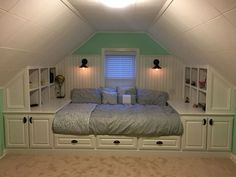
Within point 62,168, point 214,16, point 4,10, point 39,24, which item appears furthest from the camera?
point 62,168

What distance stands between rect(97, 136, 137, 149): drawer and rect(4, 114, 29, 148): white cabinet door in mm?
1202

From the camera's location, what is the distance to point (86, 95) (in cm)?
468

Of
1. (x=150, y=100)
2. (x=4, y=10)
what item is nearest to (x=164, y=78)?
(x=150, y=100)

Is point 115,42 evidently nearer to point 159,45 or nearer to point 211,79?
point 159,45

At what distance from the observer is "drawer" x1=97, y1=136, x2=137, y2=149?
3.54 meters

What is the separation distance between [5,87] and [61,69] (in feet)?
4.97

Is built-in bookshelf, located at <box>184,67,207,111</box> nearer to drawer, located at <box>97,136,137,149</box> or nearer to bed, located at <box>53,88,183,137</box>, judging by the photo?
bed, located at <box>53,88,183,137</box>

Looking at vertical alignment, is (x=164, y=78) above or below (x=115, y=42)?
below

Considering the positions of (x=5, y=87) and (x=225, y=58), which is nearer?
(x=225, y=58)

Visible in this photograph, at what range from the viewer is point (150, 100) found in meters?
4.57

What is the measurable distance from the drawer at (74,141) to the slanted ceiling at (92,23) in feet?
4.14

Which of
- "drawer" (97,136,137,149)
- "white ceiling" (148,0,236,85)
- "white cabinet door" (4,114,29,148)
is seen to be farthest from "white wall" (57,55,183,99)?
"drawer" (97,136,137,149)

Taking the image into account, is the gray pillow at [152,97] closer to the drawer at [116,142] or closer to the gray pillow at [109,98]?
the gray pillow at [109,98]

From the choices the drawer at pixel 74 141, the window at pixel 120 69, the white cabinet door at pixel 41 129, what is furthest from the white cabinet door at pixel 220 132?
the white cabinet door at pixel 41 129
